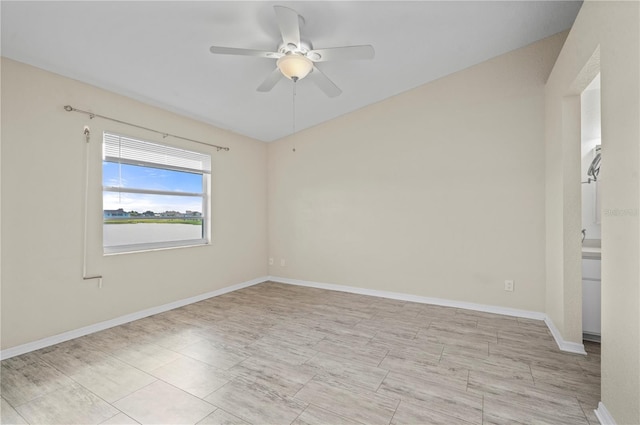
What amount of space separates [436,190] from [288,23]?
2688mm

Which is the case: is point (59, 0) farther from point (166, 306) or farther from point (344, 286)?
point (344, 286)

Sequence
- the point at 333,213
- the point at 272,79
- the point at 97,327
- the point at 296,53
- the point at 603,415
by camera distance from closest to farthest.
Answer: the point at 603,415
the point at 296,53
the point at 272,79
the point at 97,327
the point at 333,213

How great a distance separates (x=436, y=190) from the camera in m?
3.73

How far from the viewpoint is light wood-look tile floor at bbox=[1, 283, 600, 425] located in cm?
171

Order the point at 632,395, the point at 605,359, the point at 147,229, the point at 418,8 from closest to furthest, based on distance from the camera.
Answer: the point at 632,395 < the point at 605,359 < the point at 418,8 < the point at 147,229

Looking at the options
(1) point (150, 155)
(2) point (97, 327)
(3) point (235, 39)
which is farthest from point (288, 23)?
(2) point (97, 327)

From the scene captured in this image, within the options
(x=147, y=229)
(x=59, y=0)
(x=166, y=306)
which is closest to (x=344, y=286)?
(x=166, y=306)

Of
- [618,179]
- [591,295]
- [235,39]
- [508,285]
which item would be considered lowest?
[508,285]

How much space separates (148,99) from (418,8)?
2.92m

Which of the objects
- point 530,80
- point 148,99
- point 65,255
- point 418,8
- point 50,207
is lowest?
point 65,255

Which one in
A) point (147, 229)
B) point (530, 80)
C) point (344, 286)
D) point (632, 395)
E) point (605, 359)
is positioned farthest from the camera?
point (344, 286)

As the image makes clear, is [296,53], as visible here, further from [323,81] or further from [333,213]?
[333,213]

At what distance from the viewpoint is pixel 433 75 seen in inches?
141

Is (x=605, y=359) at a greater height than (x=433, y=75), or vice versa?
(x=433, y=75)
